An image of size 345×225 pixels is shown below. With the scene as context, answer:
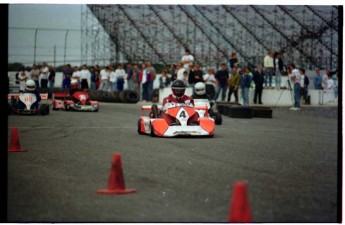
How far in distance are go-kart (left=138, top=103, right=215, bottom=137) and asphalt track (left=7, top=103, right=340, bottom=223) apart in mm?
299

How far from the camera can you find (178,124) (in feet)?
46.8

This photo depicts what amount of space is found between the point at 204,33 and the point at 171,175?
91.3 feet

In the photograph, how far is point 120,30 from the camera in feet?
117

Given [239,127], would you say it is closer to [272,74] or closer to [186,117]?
[186,117]

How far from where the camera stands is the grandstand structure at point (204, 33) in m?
34.7

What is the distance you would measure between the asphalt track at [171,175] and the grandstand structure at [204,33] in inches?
760

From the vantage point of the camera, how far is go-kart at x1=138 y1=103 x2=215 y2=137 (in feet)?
46.2

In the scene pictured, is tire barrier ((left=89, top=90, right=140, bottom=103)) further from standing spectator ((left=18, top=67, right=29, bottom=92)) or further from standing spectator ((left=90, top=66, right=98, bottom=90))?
standing spectator ((left=18, top=67, right=29, bottom=92))

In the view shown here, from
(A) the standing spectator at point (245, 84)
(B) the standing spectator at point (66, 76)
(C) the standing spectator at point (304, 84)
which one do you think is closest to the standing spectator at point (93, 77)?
(B) the standing spectator at point (66, 76)

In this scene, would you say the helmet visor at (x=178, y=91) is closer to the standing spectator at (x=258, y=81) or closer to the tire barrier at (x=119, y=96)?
the standing spectator at (x=258, y=81)

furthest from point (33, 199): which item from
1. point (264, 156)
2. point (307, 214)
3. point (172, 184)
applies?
point (264, 156)

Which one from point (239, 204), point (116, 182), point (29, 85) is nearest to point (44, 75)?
point (29, 85)

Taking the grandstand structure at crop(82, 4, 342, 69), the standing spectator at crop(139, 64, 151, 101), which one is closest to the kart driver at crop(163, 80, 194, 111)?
the standing spectator at crop(139, 64, 151, 101)

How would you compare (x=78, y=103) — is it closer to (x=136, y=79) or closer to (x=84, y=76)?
(x=84, y=76)
